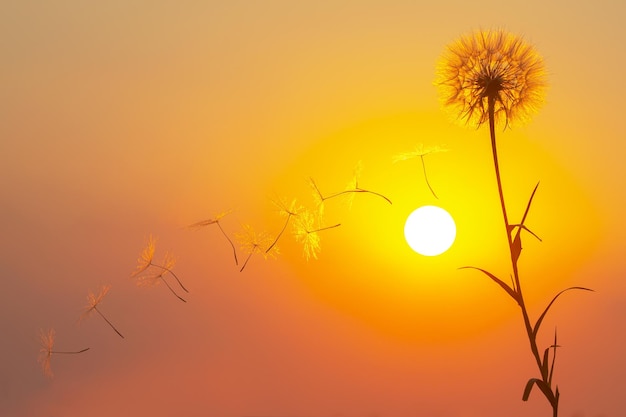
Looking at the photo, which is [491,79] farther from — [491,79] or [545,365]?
[545,365]

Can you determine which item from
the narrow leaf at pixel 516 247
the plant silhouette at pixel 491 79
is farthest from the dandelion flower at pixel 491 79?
the narrow leaf at pixel 516 247

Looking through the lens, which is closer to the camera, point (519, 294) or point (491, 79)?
point (519, 294)

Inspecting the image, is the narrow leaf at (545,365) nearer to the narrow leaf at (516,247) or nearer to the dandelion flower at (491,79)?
the narrow leaf at (516,247)

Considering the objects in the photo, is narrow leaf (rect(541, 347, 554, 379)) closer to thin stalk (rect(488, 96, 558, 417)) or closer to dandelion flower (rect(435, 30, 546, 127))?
thin stalk (rect(488, 96, 558, 417))

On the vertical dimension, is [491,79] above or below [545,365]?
above

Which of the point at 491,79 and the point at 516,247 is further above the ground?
the point at 491,79

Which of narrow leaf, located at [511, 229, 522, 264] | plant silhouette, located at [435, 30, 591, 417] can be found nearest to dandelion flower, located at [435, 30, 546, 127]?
plant silhouette, located at [435, 30, 591, 417]

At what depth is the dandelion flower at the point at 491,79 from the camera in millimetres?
5105

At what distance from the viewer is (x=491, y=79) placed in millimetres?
5059

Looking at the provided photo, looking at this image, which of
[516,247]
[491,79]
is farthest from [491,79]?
[516,247]

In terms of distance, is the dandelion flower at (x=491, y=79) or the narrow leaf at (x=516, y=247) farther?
the dandelion flower at (x=491, y=79)

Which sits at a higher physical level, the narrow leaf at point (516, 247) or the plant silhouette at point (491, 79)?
the plant silhouette at point (491, 79)

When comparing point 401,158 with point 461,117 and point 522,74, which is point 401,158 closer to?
point 461,117

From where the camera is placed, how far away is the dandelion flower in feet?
16.8
